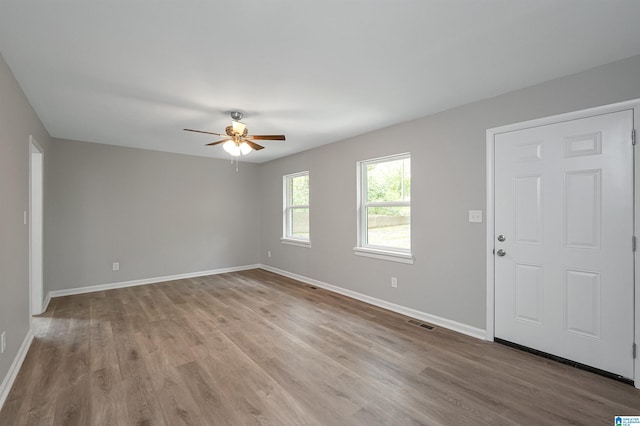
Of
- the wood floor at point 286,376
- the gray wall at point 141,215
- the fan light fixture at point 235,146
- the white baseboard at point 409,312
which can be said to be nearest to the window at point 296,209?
the white baseboard at point 409,312

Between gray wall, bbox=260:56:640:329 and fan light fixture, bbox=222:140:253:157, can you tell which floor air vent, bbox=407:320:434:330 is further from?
fan light fixture, bbox=222:140:253:157

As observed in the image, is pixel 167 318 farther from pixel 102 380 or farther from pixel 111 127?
pixel 111 127

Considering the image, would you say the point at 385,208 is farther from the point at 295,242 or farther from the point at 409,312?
the point at 295,242

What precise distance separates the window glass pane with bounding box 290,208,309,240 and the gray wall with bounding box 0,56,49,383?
3.72 metres

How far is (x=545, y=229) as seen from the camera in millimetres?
2553

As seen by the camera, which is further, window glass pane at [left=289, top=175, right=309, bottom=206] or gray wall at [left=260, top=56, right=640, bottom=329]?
window glass pane at [left=289, top=175, right=309, bottom=206]

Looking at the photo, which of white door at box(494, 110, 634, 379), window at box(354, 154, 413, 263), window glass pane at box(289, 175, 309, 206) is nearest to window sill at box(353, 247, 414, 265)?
window at box(354, 154, 413, 263)

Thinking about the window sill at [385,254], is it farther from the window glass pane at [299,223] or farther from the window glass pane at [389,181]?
the window glass pane at [299,223]

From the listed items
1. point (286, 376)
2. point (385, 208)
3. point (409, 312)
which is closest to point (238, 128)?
point (385, 208)

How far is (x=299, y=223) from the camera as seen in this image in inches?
223

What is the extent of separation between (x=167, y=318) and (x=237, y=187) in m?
3.31

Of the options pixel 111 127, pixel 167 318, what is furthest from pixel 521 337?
pixel 111 127

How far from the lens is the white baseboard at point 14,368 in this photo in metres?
1.96

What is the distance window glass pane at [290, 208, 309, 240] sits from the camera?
17.9ft
